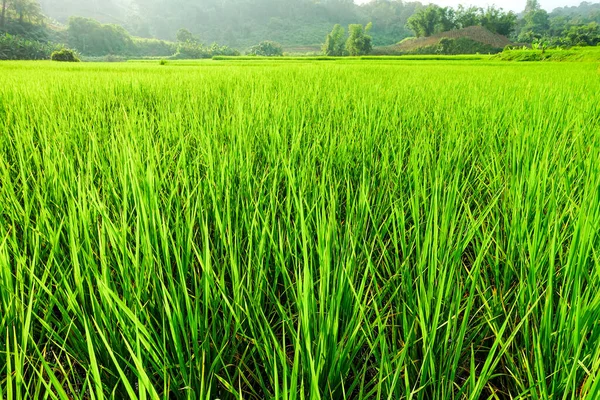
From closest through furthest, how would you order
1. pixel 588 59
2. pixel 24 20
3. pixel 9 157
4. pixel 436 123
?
pixel 9 157 → pixel 436 123 → pixel 588 59 → pixel 24 20

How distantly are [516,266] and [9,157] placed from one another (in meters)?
1.71

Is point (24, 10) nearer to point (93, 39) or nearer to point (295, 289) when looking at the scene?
point (93, 39)

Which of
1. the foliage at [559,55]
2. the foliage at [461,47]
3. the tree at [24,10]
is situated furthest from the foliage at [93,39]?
the foliage at [559,55]

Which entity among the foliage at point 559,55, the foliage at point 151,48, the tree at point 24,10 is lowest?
the foliage at point 559,55

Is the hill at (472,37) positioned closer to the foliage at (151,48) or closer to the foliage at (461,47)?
the foliage at (461,47)

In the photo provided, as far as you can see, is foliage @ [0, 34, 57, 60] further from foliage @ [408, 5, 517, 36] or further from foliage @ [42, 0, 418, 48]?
foliage @ [42, 0, 418, 48]

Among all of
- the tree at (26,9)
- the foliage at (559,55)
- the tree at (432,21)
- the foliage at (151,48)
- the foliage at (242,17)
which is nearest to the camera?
the foliage at (559,55)

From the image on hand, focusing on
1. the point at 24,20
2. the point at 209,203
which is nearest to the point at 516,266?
the point at 209,203

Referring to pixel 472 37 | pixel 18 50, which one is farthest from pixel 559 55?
pixel 18 50

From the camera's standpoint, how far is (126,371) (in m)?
0.53

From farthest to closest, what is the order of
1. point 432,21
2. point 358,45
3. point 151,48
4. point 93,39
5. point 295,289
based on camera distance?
point 151,48 → point 93,39 → point 432,21 → point 358,45 → point 295,289

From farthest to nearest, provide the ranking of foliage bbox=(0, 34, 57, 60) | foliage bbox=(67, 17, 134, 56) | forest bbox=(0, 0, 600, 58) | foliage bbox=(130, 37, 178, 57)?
foliage bbox=(130, 37, 178, 57), forest bbox=(0, 0, 600, 58), foliage bbox=(67, 17, 134, 56), foliage bbox=(0, 34, 57, 60)

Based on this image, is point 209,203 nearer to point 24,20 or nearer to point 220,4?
point 24,20

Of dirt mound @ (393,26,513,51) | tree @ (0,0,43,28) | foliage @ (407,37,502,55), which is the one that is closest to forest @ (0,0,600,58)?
tree @ (0,0,43,28)
